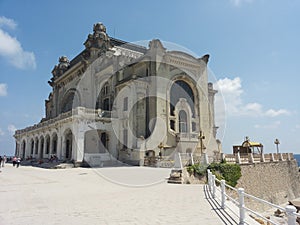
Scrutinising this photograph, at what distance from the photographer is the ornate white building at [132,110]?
28.0 metres

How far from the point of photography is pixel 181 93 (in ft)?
Result: 110

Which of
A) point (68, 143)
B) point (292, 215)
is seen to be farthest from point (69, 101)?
point (292, 215)

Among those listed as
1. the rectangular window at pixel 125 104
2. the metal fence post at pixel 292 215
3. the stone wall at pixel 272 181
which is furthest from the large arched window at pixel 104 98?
the metal fence post at pixel 292 215

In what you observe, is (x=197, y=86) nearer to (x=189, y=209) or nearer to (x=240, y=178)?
(x=240, y=178)

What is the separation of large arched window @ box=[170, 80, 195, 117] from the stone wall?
1204cm

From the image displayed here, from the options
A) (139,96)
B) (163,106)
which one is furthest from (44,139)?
(163,106)

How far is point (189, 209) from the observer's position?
25.0 feet

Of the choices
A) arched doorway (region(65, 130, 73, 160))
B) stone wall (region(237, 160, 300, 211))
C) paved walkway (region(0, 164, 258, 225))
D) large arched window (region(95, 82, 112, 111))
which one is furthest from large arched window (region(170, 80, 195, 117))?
paved walkway (region(0, 164, 258, 225))

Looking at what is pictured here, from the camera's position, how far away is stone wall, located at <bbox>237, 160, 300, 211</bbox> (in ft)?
71.9

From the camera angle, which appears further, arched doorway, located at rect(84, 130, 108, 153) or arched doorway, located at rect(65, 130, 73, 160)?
arched doorway, located at rect(65, 130, 73, 160)

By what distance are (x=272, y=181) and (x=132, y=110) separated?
58.2 ft

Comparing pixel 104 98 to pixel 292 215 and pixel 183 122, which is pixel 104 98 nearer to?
pixel 183 122

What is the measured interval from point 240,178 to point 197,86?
1713cm

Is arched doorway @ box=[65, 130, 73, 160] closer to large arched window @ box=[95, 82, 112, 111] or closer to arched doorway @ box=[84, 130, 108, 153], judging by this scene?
arched doorway @ box=[84, 130, 108, 153]
